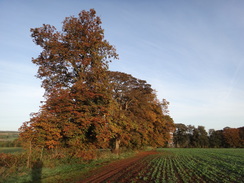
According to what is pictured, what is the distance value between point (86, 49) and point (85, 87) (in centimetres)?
444

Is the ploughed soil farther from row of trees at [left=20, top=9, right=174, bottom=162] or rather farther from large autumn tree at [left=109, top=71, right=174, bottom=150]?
large autumn tree at [left=109, top=71, right=174, bottom=150]

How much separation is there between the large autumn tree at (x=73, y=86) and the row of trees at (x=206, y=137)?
9325 centimetres

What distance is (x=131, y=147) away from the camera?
38969 mm

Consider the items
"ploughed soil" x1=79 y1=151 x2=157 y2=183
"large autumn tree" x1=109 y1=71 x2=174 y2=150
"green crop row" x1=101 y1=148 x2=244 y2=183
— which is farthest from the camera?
"large autumn tree" x1=109 y1=71 x2=174 y2=150

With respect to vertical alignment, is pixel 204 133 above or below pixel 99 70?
below

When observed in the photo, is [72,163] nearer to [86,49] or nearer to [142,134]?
[86,49]

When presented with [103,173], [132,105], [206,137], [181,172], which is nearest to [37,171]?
[103,173]

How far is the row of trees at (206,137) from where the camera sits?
308ft

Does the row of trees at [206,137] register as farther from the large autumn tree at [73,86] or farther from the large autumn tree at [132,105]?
the large autumn tree at [73,86]

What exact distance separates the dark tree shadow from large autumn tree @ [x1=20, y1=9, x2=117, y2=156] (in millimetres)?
1676

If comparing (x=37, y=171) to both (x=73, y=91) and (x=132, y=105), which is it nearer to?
(x=73, y=91)

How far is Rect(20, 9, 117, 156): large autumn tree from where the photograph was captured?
16906 millimetres

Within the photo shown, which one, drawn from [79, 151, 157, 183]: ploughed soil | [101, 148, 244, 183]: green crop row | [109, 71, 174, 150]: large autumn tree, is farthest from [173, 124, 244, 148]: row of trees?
[79, 151, 157, 183]: ploughed soil

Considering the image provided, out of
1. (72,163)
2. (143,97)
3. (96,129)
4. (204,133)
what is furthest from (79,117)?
(204,133)
